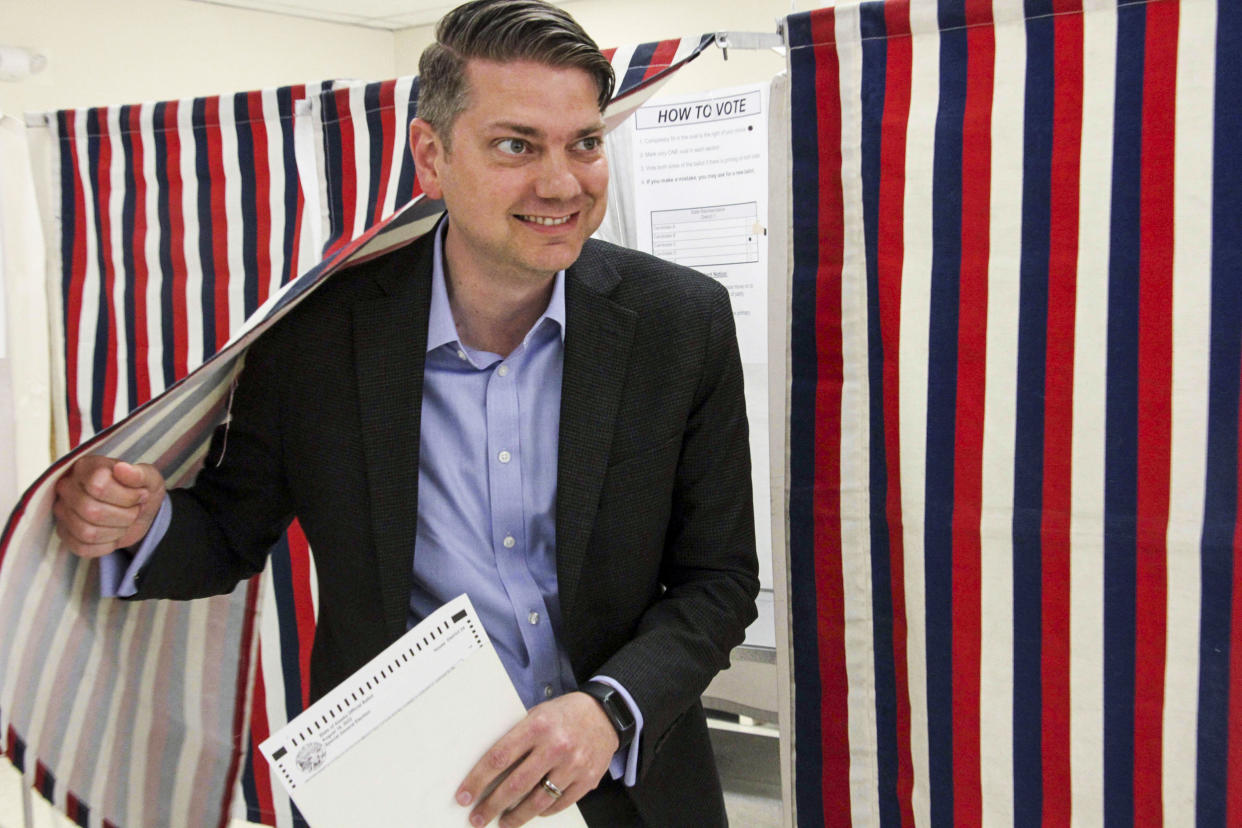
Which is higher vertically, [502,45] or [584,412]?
[502,45]

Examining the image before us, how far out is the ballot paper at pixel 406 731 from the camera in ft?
3.37

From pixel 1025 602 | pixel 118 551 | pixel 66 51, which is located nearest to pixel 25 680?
pixel 118 551

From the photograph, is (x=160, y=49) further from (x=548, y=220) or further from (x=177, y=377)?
(x=548, y=220)

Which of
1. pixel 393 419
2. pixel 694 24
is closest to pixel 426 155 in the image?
pixel 393 419

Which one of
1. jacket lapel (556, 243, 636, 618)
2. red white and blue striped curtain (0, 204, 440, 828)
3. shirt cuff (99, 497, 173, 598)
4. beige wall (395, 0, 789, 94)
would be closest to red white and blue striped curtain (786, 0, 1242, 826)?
jacket lapel (556, 243, 636, 618)

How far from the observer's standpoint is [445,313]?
1330mm

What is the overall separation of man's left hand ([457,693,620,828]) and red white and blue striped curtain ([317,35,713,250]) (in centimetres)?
106

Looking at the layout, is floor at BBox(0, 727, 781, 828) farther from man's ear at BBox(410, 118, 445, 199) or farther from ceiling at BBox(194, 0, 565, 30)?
ceiling at BBox(194, 0, 565, 30)

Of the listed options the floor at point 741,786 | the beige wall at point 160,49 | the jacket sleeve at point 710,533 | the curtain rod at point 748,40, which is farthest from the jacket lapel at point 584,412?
the beige wall at point 160,49

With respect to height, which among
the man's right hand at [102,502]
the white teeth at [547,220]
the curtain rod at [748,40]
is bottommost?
the man's right hand at [102,502]

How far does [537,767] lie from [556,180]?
2.11 ft

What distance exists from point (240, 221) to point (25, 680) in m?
1.16

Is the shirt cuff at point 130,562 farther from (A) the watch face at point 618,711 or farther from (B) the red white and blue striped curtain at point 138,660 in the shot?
(A) the watch face at point 618,711

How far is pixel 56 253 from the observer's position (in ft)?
7.97
